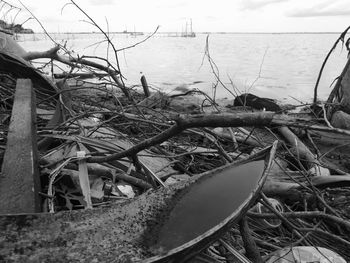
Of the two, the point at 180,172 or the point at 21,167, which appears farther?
the point at 180,172

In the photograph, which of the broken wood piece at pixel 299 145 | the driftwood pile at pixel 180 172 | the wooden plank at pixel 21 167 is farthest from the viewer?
the broken wood piece at pixel 299 145

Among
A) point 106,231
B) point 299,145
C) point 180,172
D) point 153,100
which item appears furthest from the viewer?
point 153,100

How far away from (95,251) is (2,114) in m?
2.27

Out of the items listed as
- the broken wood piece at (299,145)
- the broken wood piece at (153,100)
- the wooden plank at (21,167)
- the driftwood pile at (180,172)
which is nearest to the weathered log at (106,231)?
the driftwood pile at (180,172)

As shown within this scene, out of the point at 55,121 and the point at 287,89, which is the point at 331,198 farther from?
the point at 287,89

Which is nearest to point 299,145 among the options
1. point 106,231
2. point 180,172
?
point 180,172

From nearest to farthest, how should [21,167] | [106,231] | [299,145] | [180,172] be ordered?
[106,231], [21,167], [180,172], [299,145]

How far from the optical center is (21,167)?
7.18ft

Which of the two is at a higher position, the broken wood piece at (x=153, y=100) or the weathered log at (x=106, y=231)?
the weathered log at (x=106, y=231)

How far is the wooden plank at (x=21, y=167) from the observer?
6.47 feet

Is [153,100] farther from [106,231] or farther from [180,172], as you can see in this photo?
[106,231]

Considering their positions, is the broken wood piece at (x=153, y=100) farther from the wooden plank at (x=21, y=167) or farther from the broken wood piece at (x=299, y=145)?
the wooden plank at (x=21, y=167)

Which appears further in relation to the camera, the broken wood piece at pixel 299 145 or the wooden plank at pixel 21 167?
the broken wood piece at pixel 299 145

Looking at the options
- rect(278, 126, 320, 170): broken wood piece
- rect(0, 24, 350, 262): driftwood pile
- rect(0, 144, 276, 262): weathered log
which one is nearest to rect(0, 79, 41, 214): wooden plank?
rect(0, 24, 350, 262): driftwood pile
